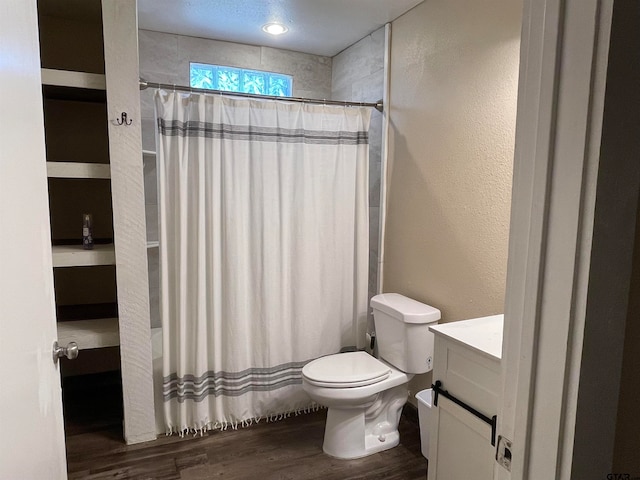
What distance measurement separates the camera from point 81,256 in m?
2.14

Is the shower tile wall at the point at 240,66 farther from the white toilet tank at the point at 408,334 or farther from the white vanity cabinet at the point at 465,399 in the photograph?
the white vanity cabinet at the point at 465,399

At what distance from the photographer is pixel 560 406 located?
2.19 ft

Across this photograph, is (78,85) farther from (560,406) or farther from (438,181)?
(560,406)

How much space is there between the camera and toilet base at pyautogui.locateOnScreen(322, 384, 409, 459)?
2.23 metres

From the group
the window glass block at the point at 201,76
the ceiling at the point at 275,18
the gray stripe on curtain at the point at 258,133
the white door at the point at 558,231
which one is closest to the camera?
the white door at the point at 558,231

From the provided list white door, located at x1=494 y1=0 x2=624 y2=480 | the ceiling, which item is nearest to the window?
the ceiling

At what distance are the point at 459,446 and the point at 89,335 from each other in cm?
180

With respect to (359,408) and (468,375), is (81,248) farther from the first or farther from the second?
(468,375)

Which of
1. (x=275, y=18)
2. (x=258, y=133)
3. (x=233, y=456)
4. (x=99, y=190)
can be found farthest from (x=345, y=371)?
(x=275, y=18)

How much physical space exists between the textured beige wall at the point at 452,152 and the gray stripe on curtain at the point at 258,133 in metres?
0.32

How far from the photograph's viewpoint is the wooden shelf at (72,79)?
6.70 feet

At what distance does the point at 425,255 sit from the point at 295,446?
49.3 inches

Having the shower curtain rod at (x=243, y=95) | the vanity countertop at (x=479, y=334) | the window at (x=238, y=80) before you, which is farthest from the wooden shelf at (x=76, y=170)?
the vanity countertop at (x=479, y=334)

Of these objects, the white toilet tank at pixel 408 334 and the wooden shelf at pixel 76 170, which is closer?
the wooden shelf at pixel 76 170
